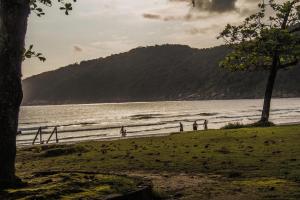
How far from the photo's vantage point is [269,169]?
43.5 ft

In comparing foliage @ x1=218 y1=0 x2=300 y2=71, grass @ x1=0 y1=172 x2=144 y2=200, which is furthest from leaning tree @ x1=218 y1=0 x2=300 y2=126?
grass @ x1=0 y1=172 x2=144 y2=200

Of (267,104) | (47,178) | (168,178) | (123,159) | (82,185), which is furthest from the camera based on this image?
(267,104)

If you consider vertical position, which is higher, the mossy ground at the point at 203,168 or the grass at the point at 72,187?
the grass at the point at 72,187

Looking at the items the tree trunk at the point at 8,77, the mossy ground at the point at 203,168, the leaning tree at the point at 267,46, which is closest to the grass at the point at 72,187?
the mossy ground at the point at 203,168

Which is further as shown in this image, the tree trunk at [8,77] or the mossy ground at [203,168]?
the mossy ground at [203,168]

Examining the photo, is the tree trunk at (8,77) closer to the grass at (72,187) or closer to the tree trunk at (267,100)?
the grass at (72,187)

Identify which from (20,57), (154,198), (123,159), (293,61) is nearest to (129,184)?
(154,198)

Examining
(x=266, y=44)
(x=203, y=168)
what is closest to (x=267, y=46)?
(x=266, y=44)

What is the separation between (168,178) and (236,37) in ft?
95.6

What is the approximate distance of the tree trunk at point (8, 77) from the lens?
30.2ft

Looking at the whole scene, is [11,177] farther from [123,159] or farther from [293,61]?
[293,61]

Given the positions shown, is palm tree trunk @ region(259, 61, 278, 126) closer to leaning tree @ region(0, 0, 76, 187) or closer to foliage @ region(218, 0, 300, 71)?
foliage @ region(218, 0, 300, 71)

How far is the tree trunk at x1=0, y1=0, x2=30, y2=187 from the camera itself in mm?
9211

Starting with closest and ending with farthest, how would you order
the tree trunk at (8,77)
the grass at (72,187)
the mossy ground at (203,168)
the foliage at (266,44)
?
the grass at (72,187) < the tree trunk at (8,77) < the mossy ground at (203,168) < the foliage at (266,44)
